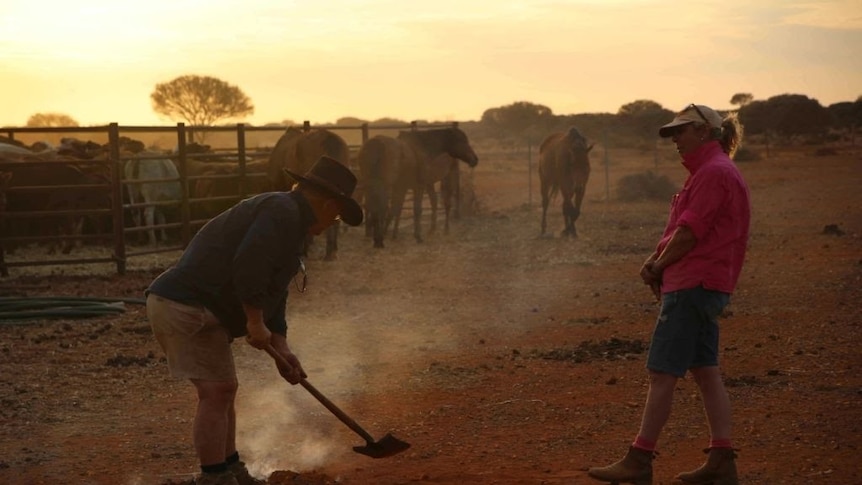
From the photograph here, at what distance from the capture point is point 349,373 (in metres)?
9.34

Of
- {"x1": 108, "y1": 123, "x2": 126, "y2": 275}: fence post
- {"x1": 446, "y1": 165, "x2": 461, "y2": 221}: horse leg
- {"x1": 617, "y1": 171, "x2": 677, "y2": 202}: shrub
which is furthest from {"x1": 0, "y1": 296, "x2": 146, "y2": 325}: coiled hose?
{"x1": 617, "y1": 171, "x2": 677, "y2": 202}: shrub

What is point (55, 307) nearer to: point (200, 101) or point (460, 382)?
point (460, 382)

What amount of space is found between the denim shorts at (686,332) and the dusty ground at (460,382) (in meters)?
0.84

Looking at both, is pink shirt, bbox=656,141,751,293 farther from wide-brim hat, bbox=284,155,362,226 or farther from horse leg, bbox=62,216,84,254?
horse leg, bbox=62,216,84,254

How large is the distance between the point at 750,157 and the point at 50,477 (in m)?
46.7

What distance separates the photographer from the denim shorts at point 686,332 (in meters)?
5.63

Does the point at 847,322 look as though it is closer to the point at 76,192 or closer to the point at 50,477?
the point at 50,477

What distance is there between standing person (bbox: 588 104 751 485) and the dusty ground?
0.53 metres

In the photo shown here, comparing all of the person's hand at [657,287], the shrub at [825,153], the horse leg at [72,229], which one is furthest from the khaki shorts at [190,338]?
the shrub at [825,153]

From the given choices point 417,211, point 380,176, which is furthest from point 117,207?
point 417,211

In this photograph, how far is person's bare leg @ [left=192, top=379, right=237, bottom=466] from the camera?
546cm

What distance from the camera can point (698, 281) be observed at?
5.64 metres

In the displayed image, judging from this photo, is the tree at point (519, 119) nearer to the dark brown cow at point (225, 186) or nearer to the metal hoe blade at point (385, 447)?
the dark brown cow at point (225, 186)

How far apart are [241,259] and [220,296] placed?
0.31 metres
